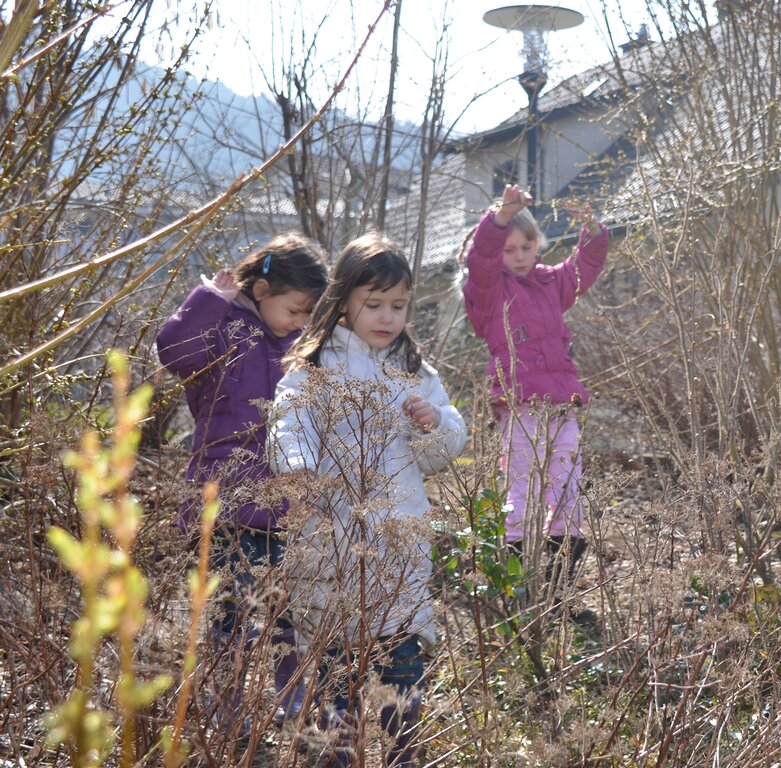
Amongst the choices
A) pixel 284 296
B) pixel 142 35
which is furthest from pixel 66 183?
pixel 142 35

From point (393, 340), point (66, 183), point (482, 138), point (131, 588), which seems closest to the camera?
point (131, 588)

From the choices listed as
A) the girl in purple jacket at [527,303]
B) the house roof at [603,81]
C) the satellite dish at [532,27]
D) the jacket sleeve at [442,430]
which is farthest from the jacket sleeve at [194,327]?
the satellite dish at [532,27]

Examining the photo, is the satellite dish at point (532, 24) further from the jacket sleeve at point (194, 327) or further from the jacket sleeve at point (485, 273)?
the jacket sleeve at point (194, 327)

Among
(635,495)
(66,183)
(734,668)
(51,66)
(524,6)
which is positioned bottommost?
(635,495)

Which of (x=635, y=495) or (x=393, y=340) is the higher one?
(x=393, y=340)

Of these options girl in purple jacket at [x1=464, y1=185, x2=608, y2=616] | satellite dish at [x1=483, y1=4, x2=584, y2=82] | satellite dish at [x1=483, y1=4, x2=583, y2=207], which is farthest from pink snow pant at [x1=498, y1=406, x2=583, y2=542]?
satellite dish at [x1=483, y1=4, x2=584, y2=82]

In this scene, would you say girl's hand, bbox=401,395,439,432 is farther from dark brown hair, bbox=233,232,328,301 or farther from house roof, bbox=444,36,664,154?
house roof, bbox=444,36,664,154

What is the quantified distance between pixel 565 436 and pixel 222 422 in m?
1.71

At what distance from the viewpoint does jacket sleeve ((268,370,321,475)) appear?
2197 millimetres

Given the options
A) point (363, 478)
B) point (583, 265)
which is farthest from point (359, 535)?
point (583, 265)

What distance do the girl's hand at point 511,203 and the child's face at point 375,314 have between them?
0.95 meters

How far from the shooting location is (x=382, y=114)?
20.9 ft

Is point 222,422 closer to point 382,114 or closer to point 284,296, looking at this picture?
point 284,296

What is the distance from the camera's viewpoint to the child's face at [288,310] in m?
3.85
